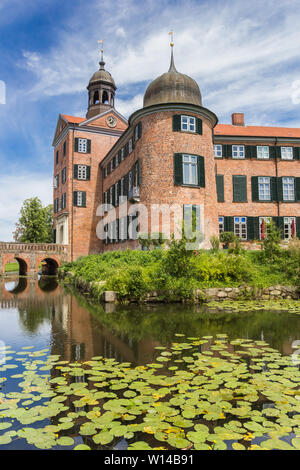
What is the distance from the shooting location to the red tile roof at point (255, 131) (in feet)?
87.0

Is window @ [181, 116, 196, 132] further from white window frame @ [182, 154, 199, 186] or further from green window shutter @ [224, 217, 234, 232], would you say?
green window shutter @ [224, 217, 234, 232]

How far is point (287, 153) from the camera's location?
26.7 m

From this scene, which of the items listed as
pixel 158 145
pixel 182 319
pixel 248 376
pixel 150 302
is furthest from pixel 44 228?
pixel 248 376

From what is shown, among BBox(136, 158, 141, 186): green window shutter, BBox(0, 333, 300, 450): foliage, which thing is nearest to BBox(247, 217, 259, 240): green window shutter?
BBox(136, 158, 141, 186): green window shutter

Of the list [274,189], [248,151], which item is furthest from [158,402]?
[248,151]

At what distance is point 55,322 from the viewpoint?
337 inches

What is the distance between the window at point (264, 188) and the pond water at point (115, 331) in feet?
58.7

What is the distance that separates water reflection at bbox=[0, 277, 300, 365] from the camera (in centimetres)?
590

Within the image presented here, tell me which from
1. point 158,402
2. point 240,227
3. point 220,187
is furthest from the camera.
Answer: point 220,187

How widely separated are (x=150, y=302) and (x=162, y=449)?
30.3 ft

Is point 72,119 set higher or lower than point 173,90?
higher

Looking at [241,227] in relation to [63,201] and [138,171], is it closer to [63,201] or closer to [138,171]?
[138,171]

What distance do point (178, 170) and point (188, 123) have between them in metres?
3.12

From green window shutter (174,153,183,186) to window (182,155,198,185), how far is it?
0.27 meters
